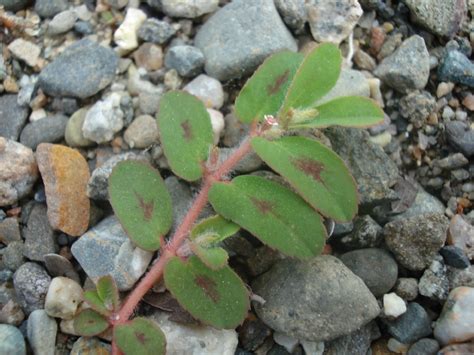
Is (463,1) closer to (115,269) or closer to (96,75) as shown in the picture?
(96,75)

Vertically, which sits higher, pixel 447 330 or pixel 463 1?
pixel 463 1

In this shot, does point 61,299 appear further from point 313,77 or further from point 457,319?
point 457,319

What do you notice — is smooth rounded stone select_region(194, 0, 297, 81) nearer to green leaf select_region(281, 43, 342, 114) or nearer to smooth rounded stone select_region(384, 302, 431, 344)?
green leaf select_region(281, 43, 342, 114)

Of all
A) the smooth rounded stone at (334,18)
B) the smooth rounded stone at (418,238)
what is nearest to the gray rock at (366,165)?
the smooth rounded stone at (418,238)

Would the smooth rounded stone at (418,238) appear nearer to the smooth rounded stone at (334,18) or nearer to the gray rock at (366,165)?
the gray rock at (366,165)

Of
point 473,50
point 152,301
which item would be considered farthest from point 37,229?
point 473,50

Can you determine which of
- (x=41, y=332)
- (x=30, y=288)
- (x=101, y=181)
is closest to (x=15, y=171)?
(x=101, y=181)
